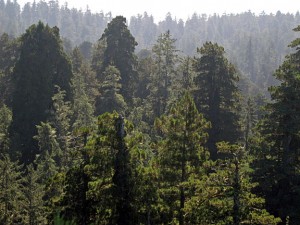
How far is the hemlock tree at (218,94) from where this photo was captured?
34.5 meters

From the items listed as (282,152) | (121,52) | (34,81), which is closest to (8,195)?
(282,152)

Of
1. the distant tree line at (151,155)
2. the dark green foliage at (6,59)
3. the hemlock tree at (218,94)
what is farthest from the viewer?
the dark green foliage at (6,59)

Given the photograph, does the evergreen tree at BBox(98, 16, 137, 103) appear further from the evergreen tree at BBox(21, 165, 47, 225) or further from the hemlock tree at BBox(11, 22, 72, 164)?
the evergreen tree at BBox(21, 165, 47, 225)

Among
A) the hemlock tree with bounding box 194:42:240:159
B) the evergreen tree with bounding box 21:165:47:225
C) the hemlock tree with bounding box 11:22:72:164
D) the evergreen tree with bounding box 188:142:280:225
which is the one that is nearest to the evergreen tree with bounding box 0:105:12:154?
the hemlock tree with bounding box 11:22:72:164

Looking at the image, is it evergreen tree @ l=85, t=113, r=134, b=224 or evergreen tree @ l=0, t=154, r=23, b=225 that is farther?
evergreen tree @ l=0, t=154, r=23, b=225

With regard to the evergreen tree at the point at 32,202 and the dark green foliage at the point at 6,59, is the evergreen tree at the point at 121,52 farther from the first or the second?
the evergreen tree at the point at 32,202

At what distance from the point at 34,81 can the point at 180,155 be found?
80.0ft

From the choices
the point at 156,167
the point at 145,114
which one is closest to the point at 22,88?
the point at 145,114

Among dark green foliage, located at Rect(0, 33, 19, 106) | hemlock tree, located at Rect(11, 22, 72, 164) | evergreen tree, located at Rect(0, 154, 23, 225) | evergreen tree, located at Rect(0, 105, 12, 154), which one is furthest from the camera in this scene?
dark green foliage, located at Rect(0, 33, 19, 106)

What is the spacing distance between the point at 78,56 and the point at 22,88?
21153mm

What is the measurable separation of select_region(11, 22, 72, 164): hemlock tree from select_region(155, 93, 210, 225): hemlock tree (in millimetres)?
20743

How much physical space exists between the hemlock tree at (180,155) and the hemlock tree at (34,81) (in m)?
20.7

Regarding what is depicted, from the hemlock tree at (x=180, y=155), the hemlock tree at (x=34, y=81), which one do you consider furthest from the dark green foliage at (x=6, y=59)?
the hemlock tree at (x=180, y=155)

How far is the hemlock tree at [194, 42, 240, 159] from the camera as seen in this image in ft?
113
